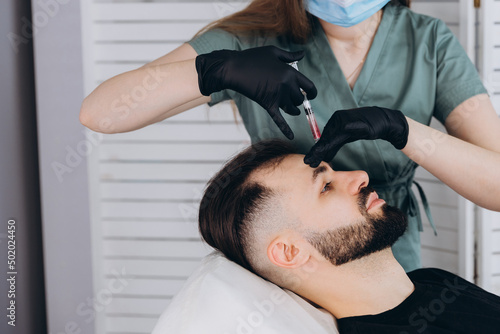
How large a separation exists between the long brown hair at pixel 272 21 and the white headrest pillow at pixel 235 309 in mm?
619

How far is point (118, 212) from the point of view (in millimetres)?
1981

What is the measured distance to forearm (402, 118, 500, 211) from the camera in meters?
1.20

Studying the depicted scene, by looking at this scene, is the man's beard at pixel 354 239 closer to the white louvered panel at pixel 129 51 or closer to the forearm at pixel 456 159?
the forearm at pixel 456 159

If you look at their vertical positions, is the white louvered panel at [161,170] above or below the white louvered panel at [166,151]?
below

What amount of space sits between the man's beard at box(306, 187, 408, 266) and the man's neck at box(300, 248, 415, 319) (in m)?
0.03

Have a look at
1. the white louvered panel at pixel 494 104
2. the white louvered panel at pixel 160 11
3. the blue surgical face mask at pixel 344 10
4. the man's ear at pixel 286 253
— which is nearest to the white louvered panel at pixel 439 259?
the white louvered panel at pixel 494 104

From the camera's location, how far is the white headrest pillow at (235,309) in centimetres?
108

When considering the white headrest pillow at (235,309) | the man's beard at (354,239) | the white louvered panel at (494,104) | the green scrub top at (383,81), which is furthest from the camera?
the white louvered panel at (494,104)

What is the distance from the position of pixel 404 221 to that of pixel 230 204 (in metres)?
0.42

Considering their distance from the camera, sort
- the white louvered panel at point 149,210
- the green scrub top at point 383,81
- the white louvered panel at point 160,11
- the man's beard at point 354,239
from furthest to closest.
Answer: the white louvered panel at point 149,210, the white louvered panel at point 160,11, the green scrub top at point 383,81, the man's beard at point 354,239

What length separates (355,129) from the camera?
3.67ft

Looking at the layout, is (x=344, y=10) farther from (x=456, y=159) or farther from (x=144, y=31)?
(x=144, y=31)

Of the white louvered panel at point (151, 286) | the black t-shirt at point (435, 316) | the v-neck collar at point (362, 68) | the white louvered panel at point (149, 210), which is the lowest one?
the white louvered panel at point (151, 286)

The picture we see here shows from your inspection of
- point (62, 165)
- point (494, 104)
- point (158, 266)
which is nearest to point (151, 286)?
point (158, 266)
